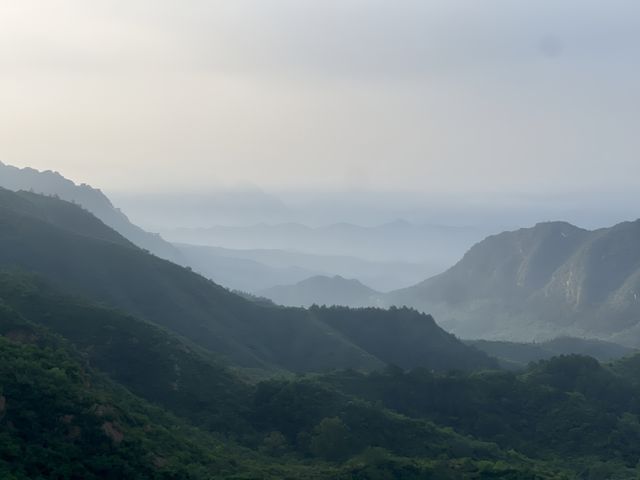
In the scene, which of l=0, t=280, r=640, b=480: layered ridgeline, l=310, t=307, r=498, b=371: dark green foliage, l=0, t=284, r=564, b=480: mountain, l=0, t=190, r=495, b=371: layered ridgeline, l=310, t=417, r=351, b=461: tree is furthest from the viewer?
l=310, t=307, r=498, b=371: dark green foliage

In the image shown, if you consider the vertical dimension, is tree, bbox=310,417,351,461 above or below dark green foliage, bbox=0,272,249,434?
below

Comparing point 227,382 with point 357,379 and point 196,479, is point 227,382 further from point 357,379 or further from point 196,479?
point 196,479

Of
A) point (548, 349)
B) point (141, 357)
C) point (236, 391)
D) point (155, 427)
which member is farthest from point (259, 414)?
point (548, 349)

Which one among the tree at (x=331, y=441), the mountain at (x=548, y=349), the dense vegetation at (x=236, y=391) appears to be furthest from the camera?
the mountain at (x=548, y=349)

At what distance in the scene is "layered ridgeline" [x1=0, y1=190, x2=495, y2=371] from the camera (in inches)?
4050

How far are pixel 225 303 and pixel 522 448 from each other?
62588 mm

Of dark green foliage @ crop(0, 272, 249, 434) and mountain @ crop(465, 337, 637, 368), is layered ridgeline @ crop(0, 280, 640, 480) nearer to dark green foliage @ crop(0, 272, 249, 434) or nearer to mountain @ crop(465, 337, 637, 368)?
dark green foliage @ crop(0, 272, 249, 434)

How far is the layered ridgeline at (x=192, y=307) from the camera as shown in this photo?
102875 mm

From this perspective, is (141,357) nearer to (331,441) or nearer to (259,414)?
(259,414)

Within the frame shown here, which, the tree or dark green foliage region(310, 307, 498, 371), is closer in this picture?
the tree

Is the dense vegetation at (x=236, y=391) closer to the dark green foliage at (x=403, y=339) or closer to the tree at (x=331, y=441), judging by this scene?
the tree at (x=331, y=441)

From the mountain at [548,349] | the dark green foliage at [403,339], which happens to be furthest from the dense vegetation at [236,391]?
the mountain at [548,349]

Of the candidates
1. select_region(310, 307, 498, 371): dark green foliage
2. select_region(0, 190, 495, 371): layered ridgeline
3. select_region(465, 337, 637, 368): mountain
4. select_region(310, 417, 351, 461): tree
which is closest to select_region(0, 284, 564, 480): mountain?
select_region(310, 417, 351, 461): tree

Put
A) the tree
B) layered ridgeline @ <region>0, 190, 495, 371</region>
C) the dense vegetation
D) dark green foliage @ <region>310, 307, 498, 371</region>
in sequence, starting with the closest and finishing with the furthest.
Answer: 1. the dense vegetation
2. the tree
3. layered ridgeline @ <region>0, 190, 495, 371</region>
4. dark green foliage @ <region>310, 307, 498, 371</region>
